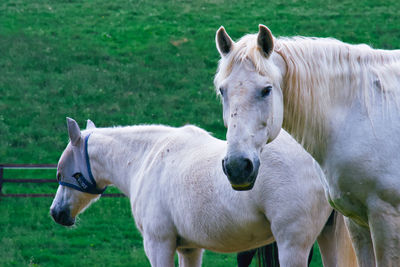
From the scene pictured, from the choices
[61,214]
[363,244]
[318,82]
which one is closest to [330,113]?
[318,82]

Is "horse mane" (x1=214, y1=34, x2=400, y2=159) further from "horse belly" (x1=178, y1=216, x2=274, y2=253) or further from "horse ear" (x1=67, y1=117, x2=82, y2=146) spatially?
"horse ear" (x1=67, y1=117, x2=82, y2=146)

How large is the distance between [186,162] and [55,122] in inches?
476

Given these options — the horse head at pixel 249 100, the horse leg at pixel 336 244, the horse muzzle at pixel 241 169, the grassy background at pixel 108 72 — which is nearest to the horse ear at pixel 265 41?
the horse head at pixel 249 100

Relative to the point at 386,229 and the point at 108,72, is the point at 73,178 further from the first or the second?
the point at 108,72

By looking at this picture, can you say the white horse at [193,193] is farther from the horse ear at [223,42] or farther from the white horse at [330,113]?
the horse ear at [223,42]

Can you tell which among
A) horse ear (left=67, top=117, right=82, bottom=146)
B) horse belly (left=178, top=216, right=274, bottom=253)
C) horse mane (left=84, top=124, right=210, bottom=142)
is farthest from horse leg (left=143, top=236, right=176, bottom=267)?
horse ear (left=67, top=117, right=82, bottom=146)

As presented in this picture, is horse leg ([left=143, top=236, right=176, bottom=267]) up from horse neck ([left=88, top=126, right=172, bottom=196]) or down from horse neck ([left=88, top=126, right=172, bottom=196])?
down

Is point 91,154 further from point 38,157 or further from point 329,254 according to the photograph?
point 38,157

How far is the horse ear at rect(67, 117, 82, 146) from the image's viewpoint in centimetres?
610

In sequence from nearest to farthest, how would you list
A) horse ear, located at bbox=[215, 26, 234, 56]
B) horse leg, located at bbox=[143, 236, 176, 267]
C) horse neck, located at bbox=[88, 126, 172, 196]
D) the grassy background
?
horse ear, located at bbox=[215, 26, 234, 56] → horse leg, located at bbox=[143, 236, 176, 267] → horse neck, located at bbox=[88, 126, 172, 196] → the grassy background

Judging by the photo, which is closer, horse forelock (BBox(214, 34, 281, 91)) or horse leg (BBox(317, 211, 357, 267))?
horse forelock (BBox(214, 34, 281, 91))

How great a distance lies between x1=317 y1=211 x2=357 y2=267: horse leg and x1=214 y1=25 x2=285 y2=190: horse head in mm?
2113

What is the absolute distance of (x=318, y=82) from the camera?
357 cm

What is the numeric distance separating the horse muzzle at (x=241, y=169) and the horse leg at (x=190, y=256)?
2708mm
